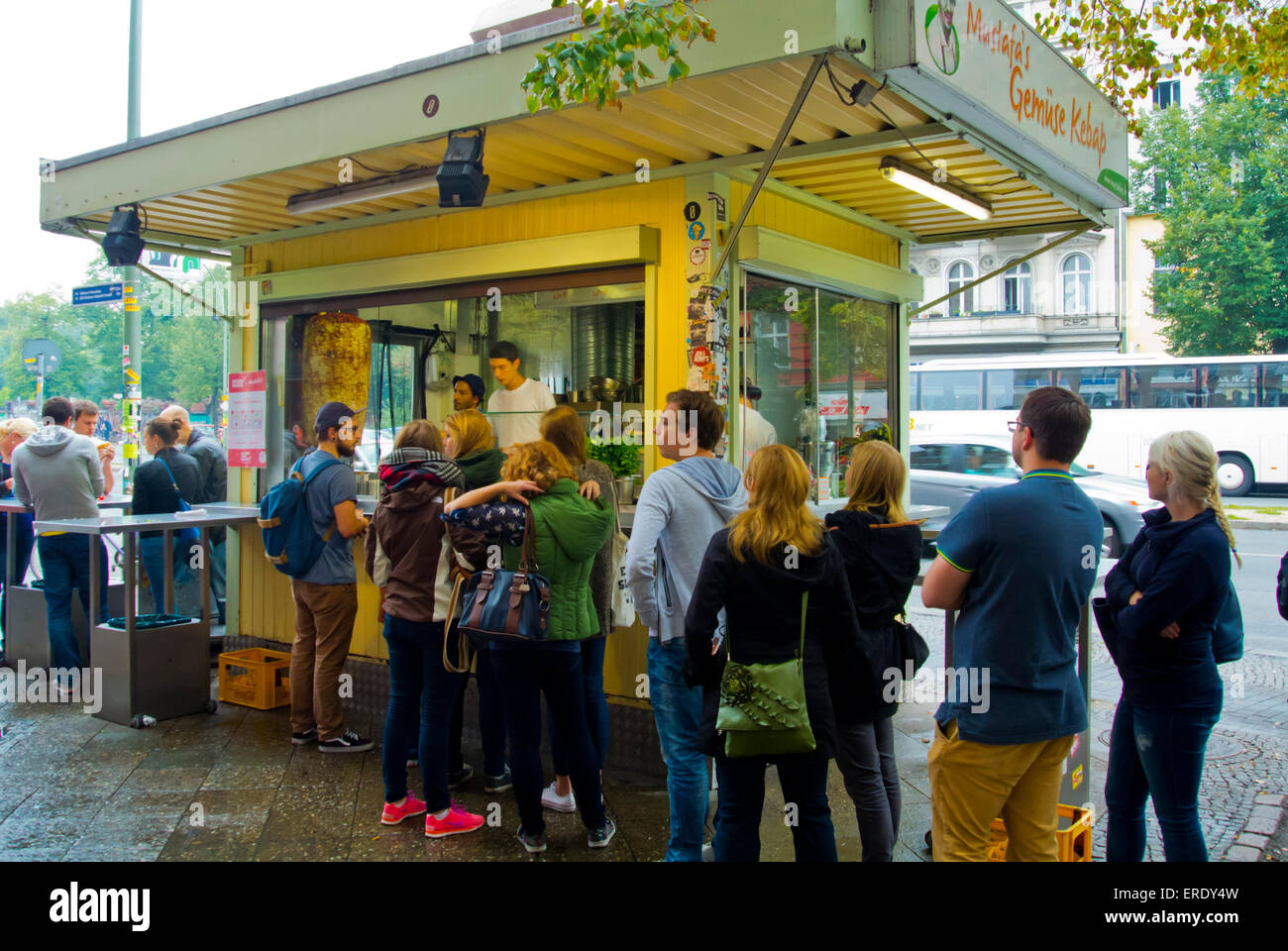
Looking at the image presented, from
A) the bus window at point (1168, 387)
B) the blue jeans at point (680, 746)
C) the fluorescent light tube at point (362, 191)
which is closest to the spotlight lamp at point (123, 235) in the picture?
the fluorescent light tube at point (362, 191)

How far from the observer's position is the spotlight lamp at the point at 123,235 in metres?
6.14

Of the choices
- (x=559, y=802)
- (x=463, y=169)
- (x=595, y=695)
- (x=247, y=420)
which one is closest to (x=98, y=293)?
(x=247, y=420)

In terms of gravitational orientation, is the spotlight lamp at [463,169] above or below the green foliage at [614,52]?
below

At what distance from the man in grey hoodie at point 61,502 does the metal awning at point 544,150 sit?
1.54 metres

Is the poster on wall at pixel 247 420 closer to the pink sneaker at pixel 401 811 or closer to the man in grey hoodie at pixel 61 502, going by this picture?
the man in grey hoodie at pixel 61 502

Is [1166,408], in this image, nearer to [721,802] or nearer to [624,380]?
[624,380]

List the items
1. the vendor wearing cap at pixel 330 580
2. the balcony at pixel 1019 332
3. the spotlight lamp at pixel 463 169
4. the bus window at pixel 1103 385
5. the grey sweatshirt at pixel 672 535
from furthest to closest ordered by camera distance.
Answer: the balcony at pixel 1019 332
the bus window at pixel 1103 385
the vendor wearing cap at pixel 330 580
the spotlight lamp at pixel 463 169
the grey sweatshirt at pixel 672 535

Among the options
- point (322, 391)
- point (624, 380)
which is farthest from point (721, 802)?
point (322, 391)

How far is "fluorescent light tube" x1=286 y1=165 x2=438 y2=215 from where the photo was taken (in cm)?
525

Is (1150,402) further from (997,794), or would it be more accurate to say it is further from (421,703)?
(997,794)

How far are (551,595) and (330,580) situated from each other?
2057mm

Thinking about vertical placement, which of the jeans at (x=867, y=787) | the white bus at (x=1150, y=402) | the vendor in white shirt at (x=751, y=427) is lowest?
the jeans at (x=867, y=787)
